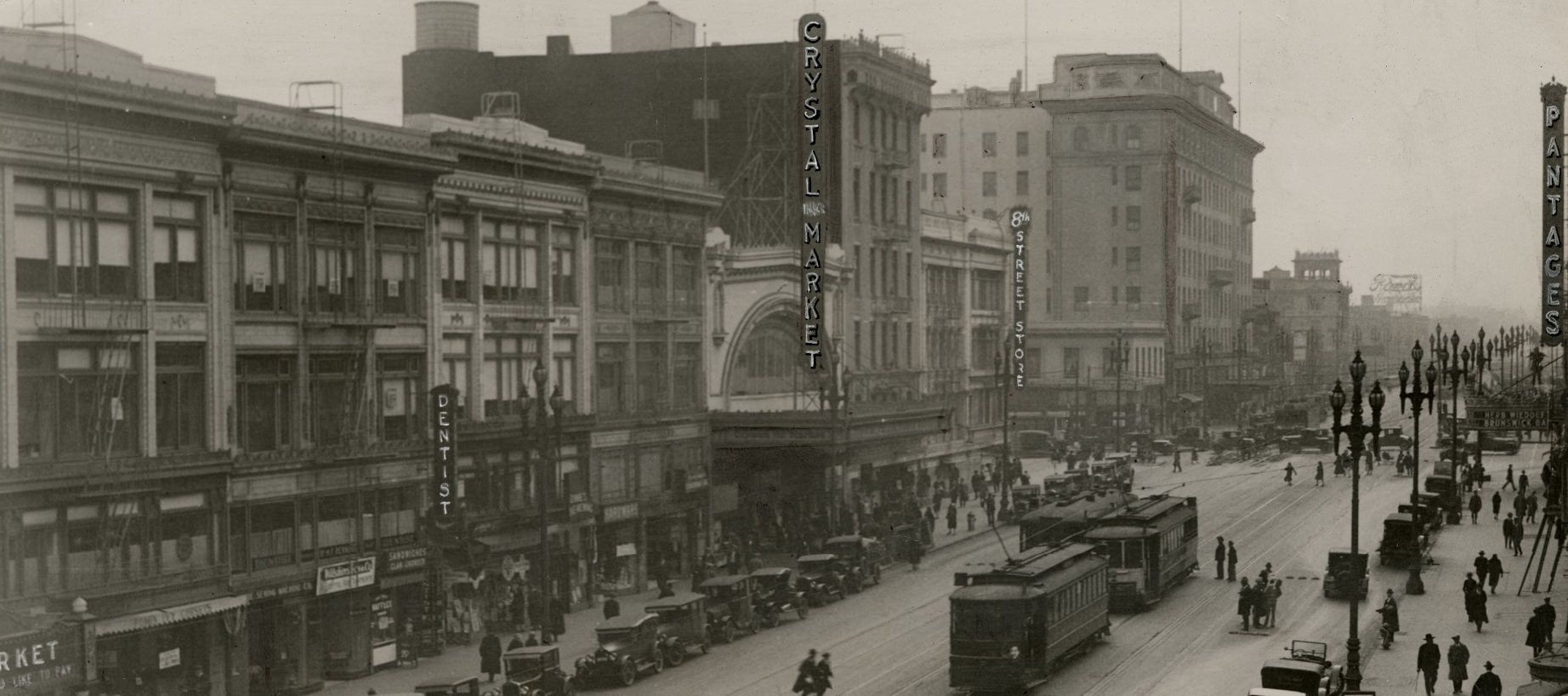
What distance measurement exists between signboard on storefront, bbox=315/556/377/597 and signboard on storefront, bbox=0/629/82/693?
7.15 metres

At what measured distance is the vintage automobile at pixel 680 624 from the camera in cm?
3534

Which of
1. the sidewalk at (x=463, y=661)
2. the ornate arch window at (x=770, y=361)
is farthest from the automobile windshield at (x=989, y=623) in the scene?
the ornate arch window at (x=770, y=361)

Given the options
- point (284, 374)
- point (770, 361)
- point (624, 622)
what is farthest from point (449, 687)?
point (770, 361)

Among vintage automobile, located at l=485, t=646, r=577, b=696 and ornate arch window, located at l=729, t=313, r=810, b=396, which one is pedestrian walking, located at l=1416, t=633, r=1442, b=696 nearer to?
vintage automobile, located at l=485, t=646, r=577, b=696

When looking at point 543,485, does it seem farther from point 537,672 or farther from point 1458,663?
point 1458,663

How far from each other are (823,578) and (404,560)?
12.2m

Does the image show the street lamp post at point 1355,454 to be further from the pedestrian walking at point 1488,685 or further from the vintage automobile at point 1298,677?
the pedestrian walking at point 1488,685

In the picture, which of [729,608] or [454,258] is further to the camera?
[454,258]

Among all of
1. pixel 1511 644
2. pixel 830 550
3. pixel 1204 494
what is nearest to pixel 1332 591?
pixel 1511 644

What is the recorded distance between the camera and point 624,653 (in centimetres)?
3306

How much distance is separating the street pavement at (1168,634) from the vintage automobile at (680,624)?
457 mm

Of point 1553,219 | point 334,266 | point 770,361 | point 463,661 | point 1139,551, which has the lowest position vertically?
point 463,661

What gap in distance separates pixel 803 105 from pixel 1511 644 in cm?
3064

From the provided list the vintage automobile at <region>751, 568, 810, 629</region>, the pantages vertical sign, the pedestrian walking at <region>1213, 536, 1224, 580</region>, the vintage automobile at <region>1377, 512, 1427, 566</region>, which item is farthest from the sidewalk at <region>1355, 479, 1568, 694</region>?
the pantages vertical sign
